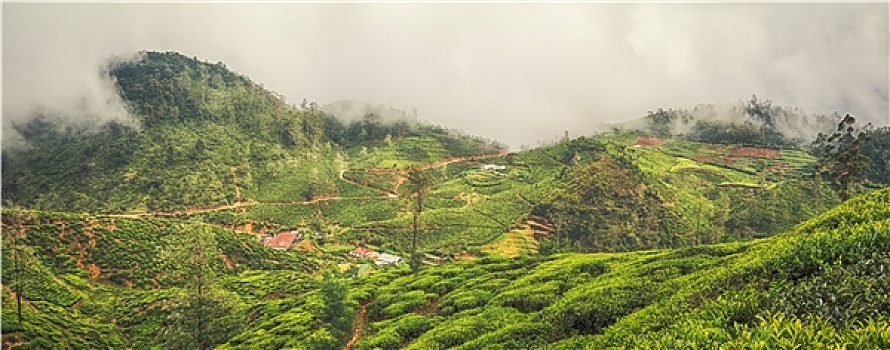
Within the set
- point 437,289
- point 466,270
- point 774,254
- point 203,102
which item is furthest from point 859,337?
point 203,102

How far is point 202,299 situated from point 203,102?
111 metres

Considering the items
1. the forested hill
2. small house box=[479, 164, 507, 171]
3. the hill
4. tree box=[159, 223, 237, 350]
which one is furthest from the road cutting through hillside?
tree box=[159, 223, 237, 350]

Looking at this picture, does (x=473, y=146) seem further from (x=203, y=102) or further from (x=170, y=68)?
(x=170, y=68)

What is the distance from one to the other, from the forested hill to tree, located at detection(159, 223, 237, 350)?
64091 millimetres

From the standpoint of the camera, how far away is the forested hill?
3322 inches

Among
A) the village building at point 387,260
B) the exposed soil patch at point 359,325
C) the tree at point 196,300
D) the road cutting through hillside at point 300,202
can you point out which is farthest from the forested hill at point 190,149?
the exposed soil patch at point 359,325

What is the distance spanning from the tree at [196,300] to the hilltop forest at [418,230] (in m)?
0.10

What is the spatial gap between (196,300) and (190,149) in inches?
3310

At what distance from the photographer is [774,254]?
35.0 feet

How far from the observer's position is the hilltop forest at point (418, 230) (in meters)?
10.8

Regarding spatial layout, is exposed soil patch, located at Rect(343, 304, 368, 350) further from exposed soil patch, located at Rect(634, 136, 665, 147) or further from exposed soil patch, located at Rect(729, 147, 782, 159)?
exposed soil patch, located at Rect(634, 136, 665, 147)

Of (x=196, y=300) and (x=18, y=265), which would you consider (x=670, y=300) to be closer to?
(x=196, y=300)

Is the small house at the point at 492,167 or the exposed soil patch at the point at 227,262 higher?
the small house at the point at 492,167

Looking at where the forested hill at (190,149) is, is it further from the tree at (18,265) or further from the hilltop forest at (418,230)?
the tree at (18,265)
